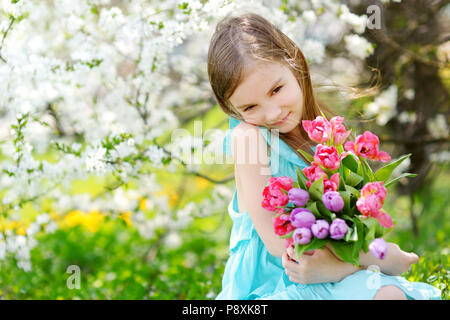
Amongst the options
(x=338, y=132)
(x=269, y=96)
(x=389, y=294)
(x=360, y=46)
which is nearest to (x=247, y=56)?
(x=269, y=96)

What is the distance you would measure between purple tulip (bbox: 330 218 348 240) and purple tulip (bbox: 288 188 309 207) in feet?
0.37

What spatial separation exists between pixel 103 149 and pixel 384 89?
6.71 ft

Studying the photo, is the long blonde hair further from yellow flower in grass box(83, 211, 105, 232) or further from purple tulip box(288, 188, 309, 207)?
yellow flower in grass box(83, 211, 105, 232)

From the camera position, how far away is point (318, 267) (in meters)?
1.68

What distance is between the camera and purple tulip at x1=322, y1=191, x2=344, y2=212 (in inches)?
59.2

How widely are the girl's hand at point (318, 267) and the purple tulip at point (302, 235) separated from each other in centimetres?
17

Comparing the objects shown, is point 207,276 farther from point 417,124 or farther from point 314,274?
point 417,124

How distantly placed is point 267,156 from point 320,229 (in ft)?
1.68

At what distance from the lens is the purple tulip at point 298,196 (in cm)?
156

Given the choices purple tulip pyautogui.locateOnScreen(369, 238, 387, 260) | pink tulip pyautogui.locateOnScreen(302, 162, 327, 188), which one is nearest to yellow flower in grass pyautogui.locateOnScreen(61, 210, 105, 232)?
pink tulip pyautogui.locateOnScreen(302, 162, 327, 188)

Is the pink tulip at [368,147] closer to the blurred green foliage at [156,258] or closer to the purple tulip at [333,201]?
the purple tulip at [333,201]

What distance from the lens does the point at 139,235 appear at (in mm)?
4012

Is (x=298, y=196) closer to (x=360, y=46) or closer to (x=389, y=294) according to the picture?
(x=389, y=294)
